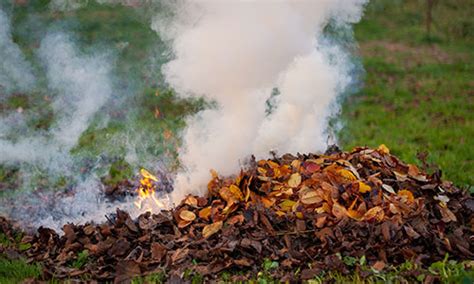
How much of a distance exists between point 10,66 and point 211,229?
4.80m

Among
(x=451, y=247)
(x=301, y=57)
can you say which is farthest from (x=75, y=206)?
(x=451, y=247)

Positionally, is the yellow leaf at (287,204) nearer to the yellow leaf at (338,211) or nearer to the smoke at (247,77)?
the yellow leaf at (338,211)

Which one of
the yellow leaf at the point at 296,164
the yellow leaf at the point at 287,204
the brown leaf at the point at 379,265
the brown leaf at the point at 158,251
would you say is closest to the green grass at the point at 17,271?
the brown leaf at the point at 158,251

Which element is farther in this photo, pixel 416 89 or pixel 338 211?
pixel 416 89

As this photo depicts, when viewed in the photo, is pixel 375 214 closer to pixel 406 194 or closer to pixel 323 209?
pixel 323 209

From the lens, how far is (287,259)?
415cm

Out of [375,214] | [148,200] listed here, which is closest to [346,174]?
[375,214]

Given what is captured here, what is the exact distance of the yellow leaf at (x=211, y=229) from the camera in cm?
458

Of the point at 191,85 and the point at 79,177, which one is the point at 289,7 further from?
the point at 79,177

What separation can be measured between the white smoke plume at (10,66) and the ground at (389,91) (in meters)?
0.60

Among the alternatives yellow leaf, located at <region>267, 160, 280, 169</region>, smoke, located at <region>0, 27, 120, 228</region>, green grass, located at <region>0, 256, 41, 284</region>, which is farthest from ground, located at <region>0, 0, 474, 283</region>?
yellow leaf, located at <region>267, 160, 280, 169</region>

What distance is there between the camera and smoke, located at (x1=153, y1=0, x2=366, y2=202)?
5.38 meters

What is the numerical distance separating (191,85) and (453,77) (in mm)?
8585

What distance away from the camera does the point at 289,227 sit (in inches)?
177
